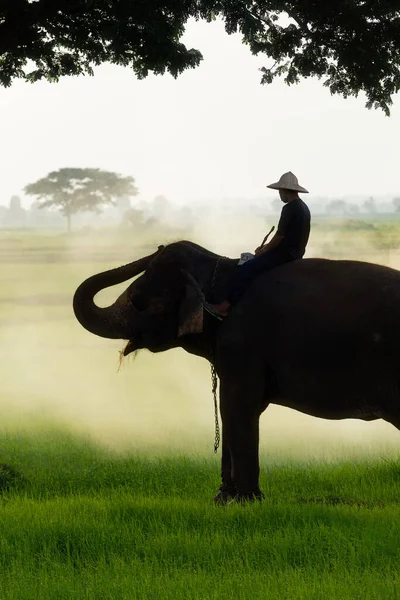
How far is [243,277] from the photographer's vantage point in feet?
32.0

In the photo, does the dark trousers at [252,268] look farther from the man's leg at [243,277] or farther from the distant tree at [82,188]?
the distant tree at [82,188]

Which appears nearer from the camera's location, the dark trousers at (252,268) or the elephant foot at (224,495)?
the dark trousers at (252,268)

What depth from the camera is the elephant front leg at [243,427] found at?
9633 mm

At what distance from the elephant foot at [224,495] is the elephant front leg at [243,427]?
25 centimetres

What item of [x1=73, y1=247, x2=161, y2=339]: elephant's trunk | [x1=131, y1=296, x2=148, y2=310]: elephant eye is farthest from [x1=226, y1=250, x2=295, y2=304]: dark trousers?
[x1=73, y1=247, x2=161, y2=339]: elephant's trunk

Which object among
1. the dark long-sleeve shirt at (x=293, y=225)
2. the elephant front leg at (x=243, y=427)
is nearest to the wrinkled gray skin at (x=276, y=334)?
the elephant front leg at (x=243, y=427)

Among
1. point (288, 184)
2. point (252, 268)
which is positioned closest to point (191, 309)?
point (252, 268)

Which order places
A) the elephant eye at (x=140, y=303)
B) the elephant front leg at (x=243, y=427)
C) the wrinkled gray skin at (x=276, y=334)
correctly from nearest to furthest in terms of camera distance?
1. the wrinkled gray skin at (x=276, y=334)
2. the elephant front leg at (x=243, y=427)
3. the elephant eye at (x=140, y=303)

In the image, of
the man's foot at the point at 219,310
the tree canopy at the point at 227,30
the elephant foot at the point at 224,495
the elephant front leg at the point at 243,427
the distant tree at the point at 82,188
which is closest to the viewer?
the elephant front leg at the point at 243,427

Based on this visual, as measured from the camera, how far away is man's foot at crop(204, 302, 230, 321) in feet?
31.9

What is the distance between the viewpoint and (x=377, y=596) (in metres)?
7.41

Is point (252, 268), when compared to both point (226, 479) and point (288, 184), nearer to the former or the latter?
point (288, 184)

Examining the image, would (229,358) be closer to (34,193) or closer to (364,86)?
(364,86)

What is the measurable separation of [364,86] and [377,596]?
7.45 meters
